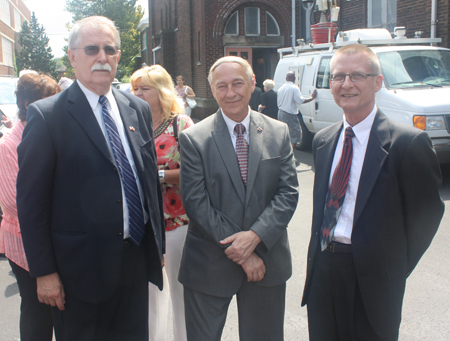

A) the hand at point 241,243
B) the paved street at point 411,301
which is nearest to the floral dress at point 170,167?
the hand at point 241,243

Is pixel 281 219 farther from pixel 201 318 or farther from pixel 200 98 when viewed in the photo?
pixel 200 98

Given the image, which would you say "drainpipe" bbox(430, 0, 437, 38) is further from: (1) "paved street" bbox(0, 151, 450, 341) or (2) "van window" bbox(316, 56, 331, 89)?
(1) "paved street" bbox(0, 151, 450, 341)

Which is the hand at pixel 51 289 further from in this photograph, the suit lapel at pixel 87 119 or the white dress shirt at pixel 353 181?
the white dress shirt at pixel 353 181

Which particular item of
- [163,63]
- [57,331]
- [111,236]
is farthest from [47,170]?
[163,63]

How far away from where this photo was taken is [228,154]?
2.58 meters

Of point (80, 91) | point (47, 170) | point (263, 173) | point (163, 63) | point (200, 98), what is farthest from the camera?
point (163, 63)

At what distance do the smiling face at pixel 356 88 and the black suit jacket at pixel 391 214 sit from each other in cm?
15

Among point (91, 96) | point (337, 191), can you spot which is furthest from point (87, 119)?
point (337, 191)

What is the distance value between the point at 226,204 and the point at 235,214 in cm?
8

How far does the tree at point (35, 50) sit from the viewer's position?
53.4 metres

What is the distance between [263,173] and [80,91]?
1114mm

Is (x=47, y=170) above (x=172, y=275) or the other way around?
above

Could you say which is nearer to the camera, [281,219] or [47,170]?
[47,170]

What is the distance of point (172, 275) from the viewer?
321cm
